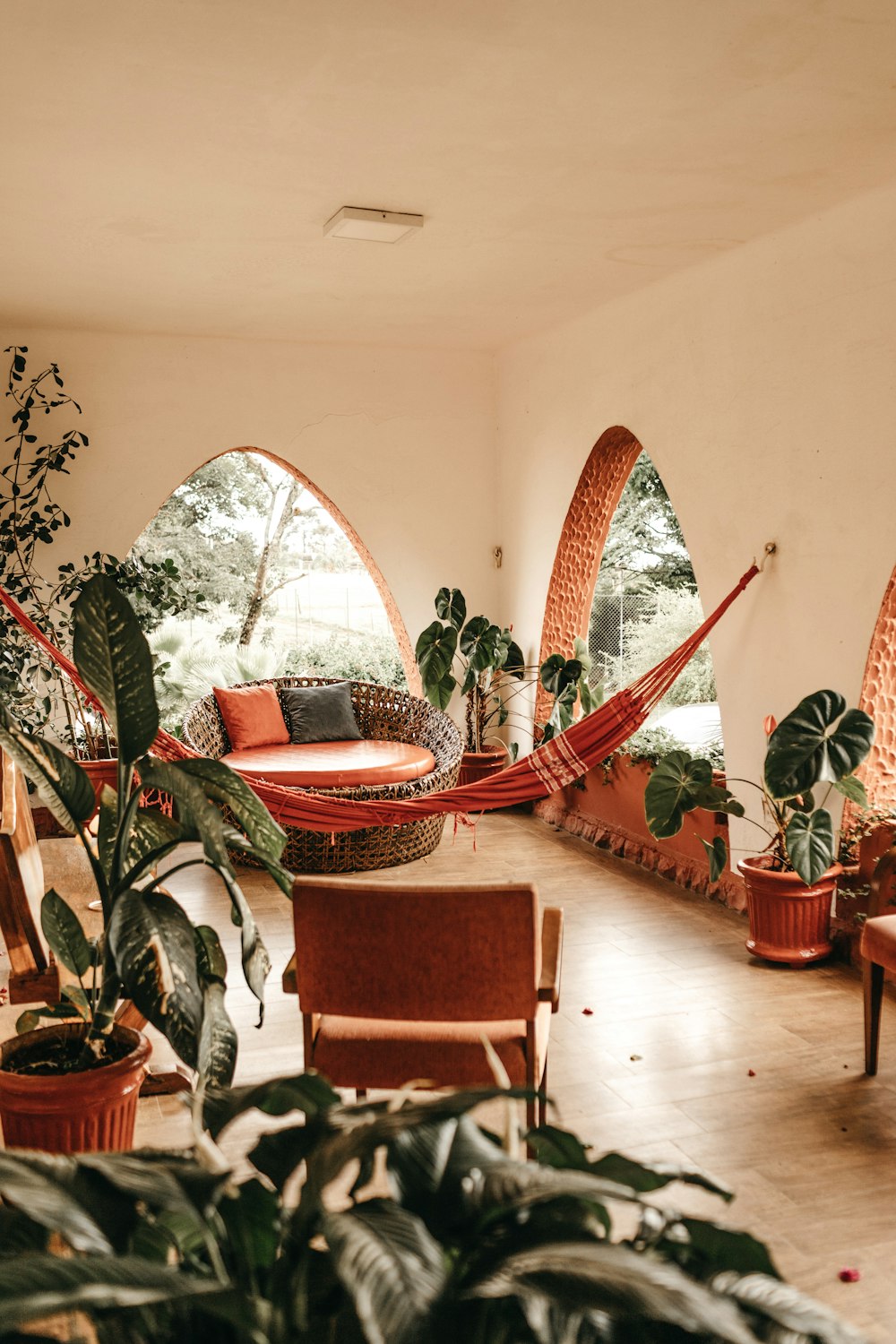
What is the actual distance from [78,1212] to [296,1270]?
0.46ft

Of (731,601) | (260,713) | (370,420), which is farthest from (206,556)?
(731,601)

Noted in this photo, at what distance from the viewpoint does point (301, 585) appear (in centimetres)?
973

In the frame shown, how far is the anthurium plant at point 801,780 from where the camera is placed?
10.9 feet

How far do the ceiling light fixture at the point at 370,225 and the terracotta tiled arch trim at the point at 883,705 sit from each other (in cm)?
197

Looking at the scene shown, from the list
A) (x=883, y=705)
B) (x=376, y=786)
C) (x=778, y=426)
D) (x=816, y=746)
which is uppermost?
(x=778, y=426)

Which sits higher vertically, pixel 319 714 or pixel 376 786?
pixel 319 714

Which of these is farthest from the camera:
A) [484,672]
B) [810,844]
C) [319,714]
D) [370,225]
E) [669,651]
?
[669,651]

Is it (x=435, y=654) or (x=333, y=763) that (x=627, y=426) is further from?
(x=333, y=763)

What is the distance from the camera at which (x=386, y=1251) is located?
2.11ft

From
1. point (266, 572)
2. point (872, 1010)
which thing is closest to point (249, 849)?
point (872, 1010)

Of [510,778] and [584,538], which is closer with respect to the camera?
[510,778]

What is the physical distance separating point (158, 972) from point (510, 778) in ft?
9.58

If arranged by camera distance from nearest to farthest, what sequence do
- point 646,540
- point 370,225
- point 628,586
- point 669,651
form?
point 370,225, point 669,651, point 628,586, point 646,540

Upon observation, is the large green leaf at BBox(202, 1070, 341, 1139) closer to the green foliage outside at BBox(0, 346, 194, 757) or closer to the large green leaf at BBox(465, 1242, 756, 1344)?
the large green leaf at BBox(465, 1242, 756, 1344)
